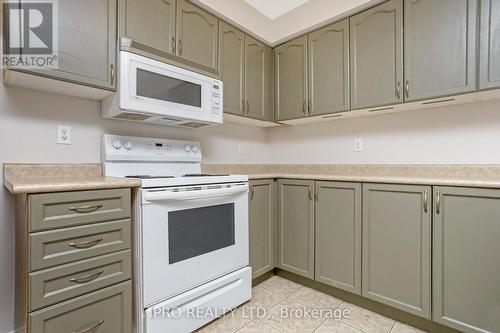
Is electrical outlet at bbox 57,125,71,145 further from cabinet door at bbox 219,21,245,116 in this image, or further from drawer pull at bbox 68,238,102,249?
cabinet door at bbox 219,21,245,116

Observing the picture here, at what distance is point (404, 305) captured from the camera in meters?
1.66

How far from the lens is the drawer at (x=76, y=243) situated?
41.6 inches

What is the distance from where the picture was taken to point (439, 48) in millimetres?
1659

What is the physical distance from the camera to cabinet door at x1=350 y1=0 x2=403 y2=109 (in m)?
1.82

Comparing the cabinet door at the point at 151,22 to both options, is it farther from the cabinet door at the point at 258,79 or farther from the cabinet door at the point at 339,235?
the cabinet door at the point at 339,235

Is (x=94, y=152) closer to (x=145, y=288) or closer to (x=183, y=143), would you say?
(x=183, y=143)

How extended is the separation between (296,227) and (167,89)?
4.85ft

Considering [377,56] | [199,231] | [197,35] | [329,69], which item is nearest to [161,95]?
[197,35]

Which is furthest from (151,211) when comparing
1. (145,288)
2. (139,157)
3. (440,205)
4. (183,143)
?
(440,205)

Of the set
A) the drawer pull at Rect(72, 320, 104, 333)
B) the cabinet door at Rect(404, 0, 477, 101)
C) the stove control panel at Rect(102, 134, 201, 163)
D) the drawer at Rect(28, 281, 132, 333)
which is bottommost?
the drawer pull at Rect(72, 320, 104, 333)

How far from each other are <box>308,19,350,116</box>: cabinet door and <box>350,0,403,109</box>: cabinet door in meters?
0.06

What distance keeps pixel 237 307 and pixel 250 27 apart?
2343 mm

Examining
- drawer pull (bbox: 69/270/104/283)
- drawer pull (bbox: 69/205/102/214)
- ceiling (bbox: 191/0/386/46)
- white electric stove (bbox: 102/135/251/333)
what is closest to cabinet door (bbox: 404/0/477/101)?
ceiling (bbox: 191/0/386/46)

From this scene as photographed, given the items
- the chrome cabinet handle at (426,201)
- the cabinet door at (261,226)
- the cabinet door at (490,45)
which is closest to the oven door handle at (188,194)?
the cabinet door at (261,226)
